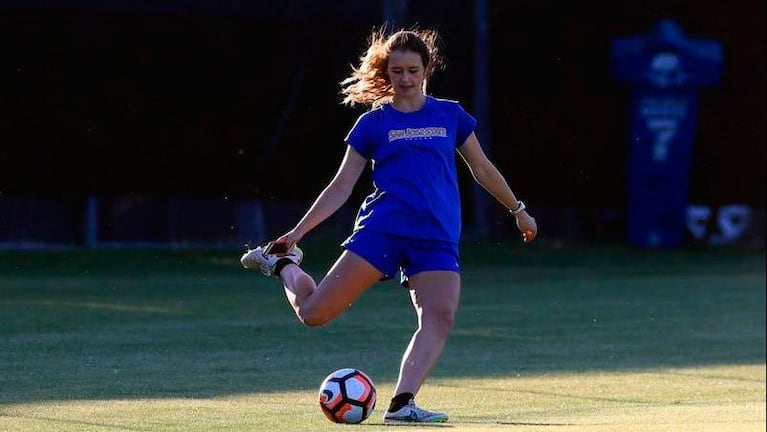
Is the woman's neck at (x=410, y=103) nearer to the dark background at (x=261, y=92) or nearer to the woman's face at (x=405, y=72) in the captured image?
the woman's face at (x=405, y=72)

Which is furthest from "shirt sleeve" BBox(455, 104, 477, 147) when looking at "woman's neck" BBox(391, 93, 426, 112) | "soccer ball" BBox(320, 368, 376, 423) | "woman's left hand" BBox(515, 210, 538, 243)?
"soccer ball" BBox(320, 368, 376, 423)

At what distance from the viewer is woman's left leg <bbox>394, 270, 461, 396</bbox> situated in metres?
7.82

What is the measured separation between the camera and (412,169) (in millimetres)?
7879

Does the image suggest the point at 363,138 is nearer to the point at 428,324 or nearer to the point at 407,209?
the point at 407,209

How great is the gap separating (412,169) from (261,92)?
1896 cm

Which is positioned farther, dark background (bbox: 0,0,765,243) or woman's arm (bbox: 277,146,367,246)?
dark background (bbox: 0,0,765,243)

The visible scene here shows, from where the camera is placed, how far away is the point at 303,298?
8.30m

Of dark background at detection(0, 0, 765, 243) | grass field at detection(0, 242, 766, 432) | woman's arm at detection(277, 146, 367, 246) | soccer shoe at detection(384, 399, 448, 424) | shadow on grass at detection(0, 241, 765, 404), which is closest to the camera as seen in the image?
soccer shoe at detection(384, 399, 448, 424)

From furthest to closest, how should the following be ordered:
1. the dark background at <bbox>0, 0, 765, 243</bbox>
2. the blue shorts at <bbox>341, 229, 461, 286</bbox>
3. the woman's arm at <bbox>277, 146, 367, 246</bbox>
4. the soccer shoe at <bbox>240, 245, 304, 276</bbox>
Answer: the dark background at <bbox>0, 0, 765, 243</bbox>, the soccer shoe at <bbox>240, 245, 304, 276</bbox>, the woman's arm at <bbox>277, 146, 367, 246</bbox>, the blue shorts at <bbox>341, 229, 461, 286</bbox>

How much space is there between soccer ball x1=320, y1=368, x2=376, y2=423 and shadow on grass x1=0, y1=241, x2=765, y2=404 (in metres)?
2.22

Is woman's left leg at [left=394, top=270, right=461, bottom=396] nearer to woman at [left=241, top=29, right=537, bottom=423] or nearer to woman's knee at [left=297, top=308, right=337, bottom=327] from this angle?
woman at [left=241, top=29, right=537, bottom=423]

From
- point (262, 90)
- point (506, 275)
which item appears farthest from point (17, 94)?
point (506, 275)

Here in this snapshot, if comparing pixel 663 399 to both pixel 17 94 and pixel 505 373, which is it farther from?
pixel 17 94

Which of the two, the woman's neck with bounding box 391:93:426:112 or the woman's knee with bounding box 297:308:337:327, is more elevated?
the woman's neck with bounding box 391:93:426:112
